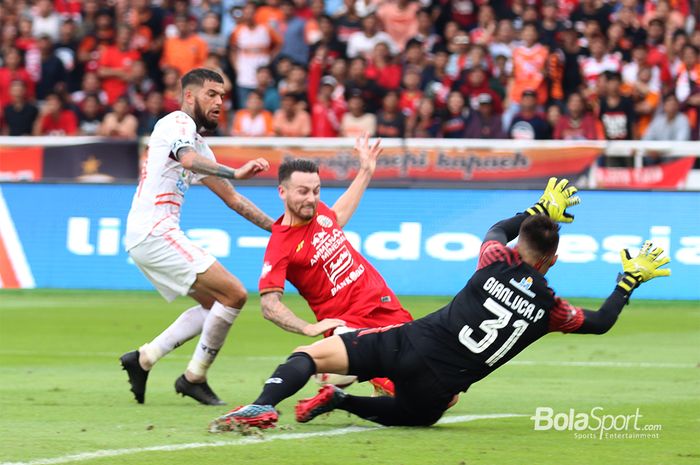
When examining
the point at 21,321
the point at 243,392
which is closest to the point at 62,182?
the point at 21,321

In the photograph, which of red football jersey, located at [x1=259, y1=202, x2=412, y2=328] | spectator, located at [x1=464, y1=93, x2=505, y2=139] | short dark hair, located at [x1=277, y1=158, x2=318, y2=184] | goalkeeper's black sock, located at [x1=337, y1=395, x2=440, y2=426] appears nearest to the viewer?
goalkeeper's black sock, located at [x1=337, y1=395, x2=440, y2=426]

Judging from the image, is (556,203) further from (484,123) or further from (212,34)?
(212,34)

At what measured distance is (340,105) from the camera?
21.4 metres

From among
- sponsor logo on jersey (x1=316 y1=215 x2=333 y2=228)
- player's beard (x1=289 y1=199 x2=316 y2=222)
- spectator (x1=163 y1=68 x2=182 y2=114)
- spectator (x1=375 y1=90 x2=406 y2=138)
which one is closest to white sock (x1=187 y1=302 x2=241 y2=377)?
sponsor logo on jersey (x1=316 y1=215 x2=333 y2=228)

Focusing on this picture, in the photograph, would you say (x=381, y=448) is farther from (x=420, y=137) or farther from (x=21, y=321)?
(x=420, y=137)

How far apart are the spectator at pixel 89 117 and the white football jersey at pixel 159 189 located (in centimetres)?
1342

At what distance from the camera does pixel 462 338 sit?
24.4ft

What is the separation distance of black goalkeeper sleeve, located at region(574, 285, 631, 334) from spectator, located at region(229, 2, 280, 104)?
15568 mm

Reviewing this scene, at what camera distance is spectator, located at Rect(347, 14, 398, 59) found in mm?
22391

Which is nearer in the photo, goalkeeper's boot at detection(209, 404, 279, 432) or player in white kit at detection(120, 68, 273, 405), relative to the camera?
goalkeeper's boot at detection(209, 404, 279, 432)

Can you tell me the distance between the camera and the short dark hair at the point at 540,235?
286 inches

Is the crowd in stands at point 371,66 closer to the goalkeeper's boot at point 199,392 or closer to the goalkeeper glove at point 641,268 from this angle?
the goalkeeper's boot at point 199,392

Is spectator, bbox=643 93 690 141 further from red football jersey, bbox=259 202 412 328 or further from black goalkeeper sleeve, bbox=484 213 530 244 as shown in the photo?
black goalkeeper sleeve, bbox=484 213 530 244

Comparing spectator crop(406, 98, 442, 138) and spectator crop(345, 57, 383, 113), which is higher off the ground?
spectator crop(345, 57, 383, 113)
